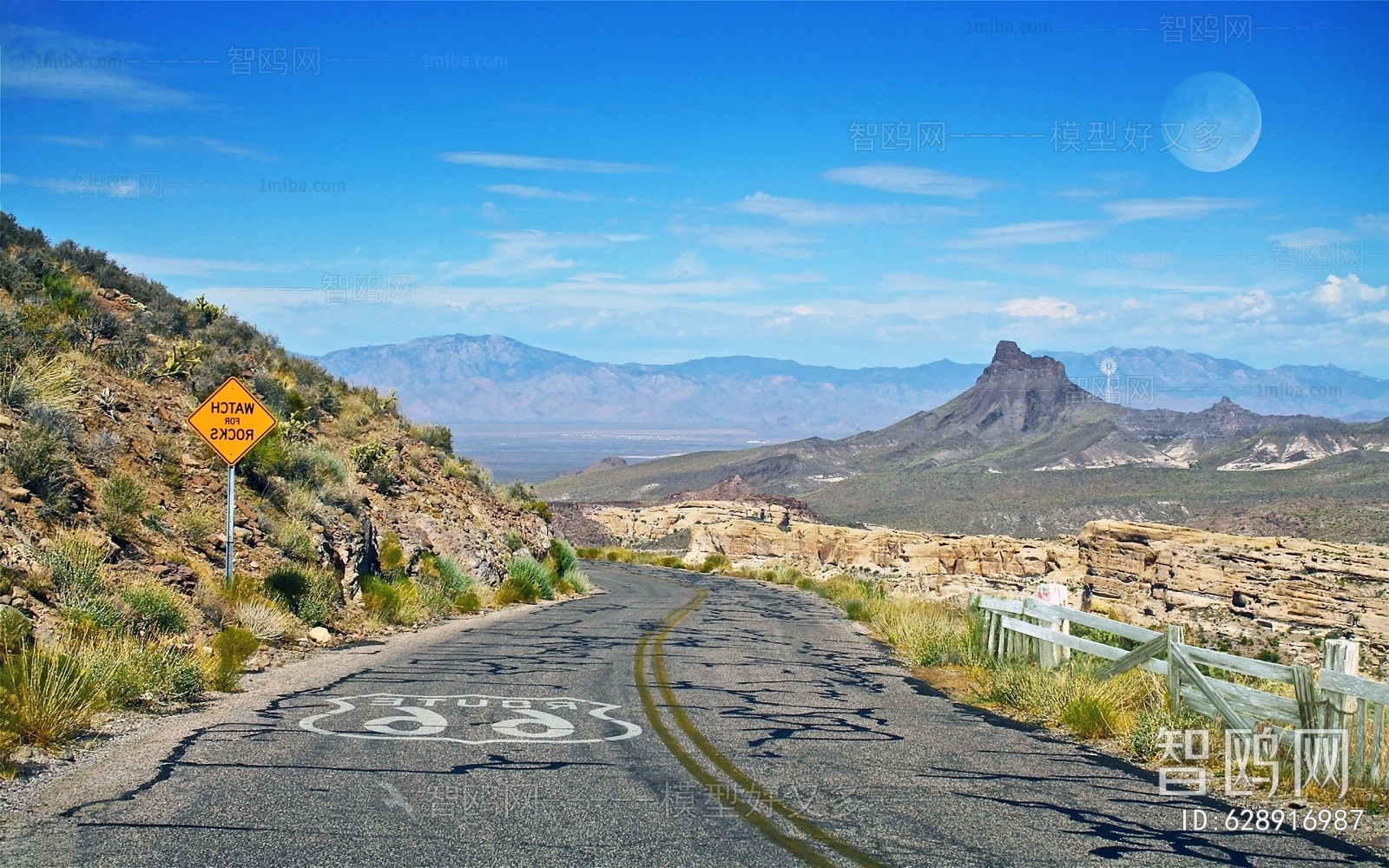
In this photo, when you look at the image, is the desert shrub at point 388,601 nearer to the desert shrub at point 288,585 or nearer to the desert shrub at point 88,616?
the desert shrub at point 288,585

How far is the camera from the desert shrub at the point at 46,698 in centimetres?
827

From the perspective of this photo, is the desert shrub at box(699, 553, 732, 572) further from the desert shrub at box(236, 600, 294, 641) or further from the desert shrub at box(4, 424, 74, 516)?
the desert shrub at box(4, 424, 74, 516)

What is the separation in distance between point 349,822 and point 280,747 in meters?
2.45

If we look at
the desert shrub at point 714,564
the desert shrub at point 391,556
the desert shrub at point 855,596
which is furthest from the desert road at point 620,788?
the desert shrub at point 714,564

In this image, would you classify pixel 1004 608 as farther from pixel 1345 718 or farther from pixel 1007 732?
pixel 1345 718

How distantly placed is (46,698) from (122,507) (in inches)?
277

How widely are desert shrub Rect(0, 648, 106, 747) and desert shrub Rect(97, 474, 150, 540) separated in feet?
16.7

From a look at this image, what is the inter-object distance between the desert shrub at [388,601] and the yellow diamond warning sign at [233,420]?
3.80m

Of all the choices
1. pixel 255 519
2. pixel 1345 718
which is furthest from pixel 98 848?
pixel 255 519

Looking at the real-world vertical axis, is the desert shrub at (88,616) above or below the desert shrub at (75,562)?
below

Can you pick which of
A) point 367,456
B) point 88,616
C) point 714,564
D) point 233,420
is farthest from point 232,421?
point 714,564

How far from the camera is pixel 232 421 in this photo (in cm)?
1655

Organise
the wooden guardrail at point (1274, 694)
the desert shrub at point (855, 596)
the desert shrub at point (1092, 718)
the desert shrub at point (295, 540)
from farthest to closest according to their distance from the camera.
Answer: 1. the desert shrub at point (855, 596)
2. the desert shrub at point (295, 540)
3. the desert shrub at point (1092, 718)
4. the wooden guardrail at point (1274, 694)

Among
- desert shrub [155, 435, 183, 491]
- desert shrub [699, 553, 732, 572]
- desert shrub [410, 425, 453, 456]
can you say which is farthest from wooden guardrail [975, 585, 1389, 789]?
desert shrub [699, 553, 732, 572]
